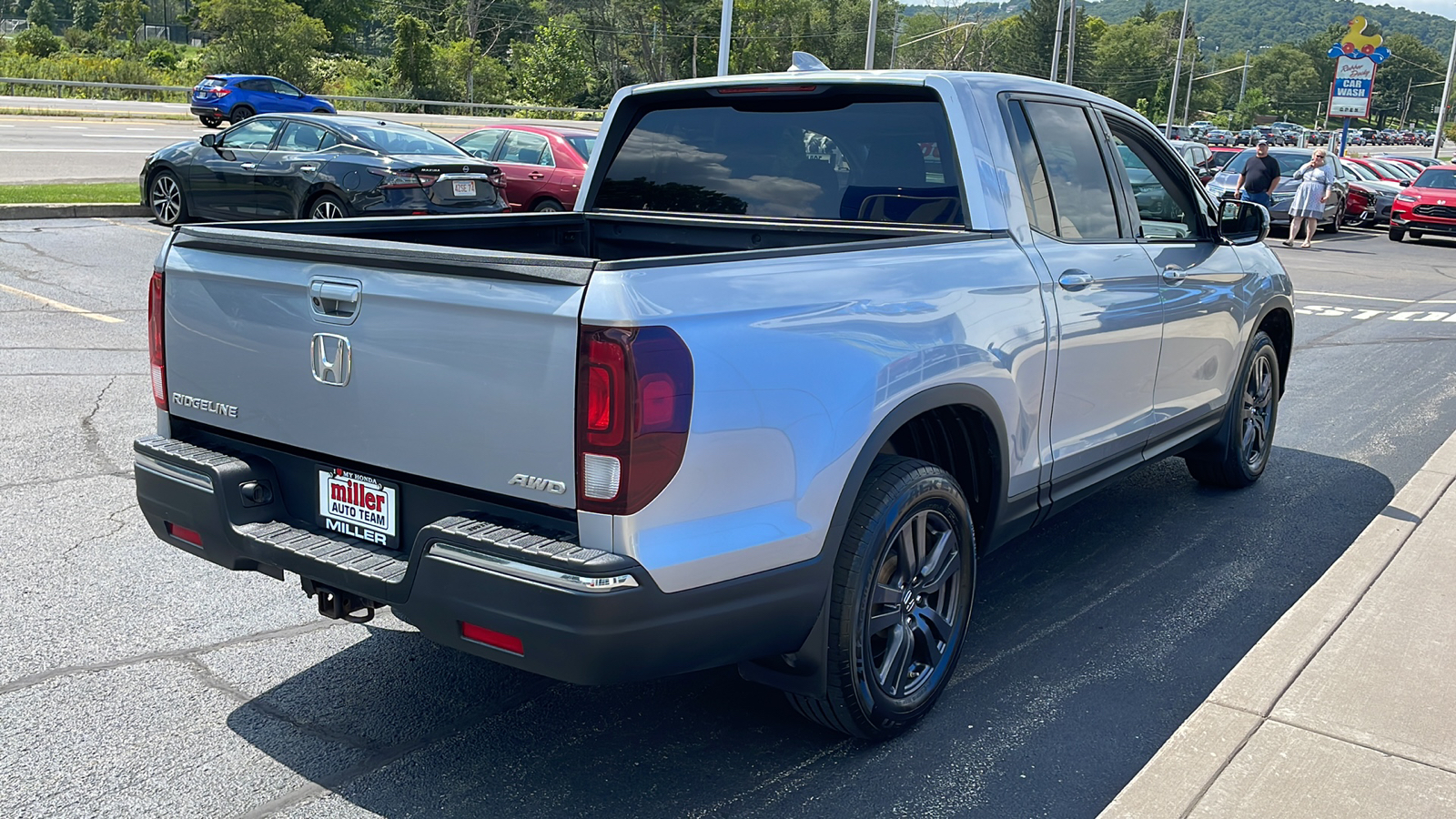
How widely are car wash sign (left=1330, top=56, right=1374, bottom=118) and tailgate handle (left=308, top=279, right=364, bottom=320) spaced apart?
4949cm

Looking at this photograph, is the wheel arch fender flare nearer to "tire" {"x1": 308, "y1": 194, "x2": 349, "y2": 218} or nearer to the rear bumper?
the rear bumper

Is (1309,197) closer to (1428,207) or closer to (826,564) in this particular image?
(1428,207)

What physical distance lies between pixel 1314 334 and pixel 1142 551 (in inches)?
324

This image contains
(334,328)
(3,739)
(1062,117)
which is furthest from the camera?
(1062,117)

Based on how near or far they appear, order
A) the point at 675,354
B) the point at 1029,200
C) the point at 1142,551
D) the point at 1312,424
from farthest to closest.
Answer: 1. the point at 1312,424
2. the point at 1142,551
3. the point at 1029,200
4. the point at 675,354

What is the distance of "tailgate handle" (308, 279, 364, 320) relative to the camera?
3.10m

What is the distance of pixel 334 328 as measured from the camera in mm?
3166

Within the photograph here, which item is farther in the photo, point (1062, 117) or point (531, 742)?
point (1062, 117)

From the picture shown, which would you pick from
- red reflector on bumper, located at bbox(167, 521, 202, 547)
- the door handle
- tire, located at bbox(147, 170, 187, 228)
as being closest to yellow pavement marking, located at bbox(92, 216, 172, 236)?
tire, located at bbox(147, 170, 187, 228)

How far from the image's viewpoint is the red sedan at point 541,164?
1599cm

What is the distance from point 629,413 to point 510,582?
0.48m

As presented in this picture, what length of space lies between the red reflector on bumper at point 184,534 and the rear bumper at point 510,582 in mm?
41

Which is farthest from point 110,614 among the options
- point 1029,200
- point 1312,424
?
point 1312,424

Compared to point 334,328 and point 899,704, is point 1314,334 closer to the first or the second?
point 899,704
